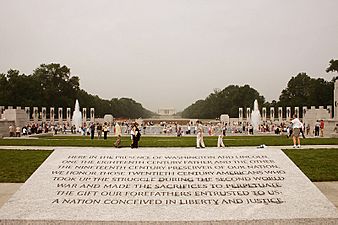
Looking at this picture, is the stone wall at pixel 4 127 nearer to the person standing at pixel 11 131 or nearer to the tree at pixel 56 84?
the person standing at pixel 11 131

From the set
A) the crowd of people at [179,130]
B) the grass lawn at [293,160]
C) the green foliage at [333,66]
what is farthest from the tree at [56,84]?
the grass lawn at [293,160]

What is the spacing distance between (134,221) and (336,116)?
40.1 metres

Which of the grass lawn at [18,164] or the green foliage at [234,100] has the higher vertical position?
the green foliage at [234,100]

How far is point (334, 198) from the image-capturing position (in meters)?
10.1

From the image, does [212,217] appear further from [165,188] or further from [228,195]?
[165,188]

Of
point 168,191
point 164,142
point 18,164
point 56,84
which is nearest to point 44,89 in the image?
point 56,84

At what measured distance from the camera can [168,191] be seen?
8305 mm

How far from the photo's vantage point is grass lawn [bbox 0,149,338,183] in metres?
13.1

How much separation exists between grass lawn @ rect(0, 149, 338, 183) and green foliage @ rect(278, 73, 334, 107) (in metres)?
79.0

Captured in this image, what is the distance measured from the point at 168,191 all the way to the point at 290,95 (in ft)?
332

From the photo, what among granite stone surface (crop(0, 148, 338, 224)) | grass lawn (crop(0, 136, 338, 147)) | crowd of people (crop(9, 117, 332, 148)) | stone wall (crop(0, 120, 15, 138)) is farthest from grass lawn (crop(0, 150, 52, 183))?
stone wall (crop(0, 120, 15, 138))

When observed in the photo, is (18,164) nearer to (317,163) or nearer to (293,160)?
(293,160)

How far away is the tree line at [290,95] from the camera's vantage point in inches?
3634

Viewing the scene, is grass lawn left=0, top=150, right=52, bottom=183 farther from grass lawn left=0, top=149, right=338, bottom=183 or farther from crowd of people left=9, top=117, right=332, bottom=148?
crowd of people left=9, top=117, right=332, bottom=148
